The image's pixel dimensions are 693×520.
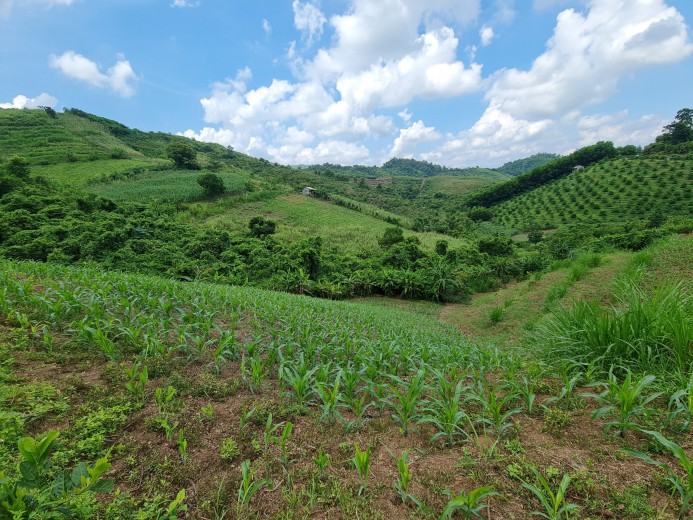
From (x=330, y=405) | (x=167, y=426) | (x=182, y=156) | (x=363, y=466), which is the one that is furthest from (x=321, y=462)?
(x=182, y=156)

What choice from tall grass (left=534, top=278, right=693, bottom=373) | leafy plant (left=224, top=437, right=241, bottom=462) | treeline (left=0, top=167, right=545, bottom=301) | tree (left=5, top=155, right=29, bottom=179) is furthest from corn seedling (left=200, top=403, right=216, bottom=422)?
tree (left=5, top=155, right=29, bottom=179)

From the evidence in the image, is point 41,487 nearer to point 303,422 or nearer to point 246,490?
point 246,490

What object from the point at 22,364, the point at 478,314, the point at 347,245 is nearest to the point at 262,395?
the point at 22,364

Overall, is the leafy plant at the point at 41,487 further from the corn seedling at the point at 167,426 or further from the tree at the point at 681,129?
the tree at the point at 681,129

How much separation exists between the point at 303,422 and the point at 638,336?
11.9 ft

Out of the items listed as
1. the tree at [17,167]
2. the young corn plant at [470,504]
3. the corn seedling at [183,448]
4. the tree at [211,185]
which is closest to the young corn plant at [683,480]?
the young corn plant at [470,504]

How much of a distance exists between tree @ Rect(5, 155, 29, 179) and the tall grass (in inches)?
1367

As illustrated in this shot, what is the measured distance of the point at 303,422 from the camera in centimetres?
272

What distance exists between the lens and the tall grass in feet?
9.62

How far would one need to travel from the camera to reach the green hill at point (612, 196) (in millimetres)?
45781

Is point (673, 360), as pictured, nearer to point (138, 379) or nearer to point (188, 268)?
point (138, 379)

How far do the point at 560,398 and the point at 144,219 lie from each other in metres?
26.8

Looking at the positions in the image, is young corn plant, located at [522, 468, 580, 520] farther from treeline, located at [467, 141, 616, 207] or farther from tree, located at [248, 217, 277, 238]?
treeline, located at [467, 141, 616, 207]

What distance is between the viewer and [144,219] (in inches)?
900
